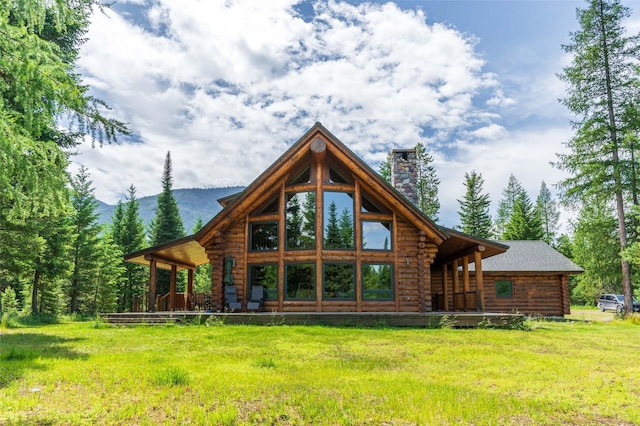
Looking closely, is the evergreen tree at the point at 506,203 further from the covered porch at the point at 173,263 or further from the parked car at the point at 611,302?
the covered porch at the point at 173,263

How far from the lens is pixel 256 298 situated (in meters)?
16.0

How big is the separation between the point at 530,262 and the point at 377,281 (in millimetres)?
12333

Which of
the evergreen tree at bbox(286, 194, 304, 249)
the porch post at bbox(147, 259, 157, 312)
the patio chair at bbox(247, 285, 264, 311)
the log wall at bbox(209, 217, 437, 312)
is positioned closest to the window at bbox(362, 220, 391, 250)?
the log wall at bbox(209, 217, 437, 312)

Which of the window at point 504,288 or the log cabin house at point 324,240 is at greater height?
the log cabin house at point 324,240

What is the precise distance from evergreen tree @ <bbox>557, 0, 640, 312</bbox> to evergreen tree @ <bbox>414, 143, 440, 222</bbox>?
2135 cm

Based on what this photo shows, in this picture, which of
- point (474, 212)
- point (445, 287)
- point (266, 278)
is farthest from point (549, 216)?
point (266, 278)

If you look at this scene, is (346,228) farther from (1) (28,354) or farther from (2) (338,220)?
(1) (28,354)

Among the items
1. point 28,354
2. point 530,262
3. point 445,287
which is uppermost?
point 530,262

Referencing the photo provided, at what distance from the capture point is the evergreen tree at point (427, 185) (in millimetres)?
46375

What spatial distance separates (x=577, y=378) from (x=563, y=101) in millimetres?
23082

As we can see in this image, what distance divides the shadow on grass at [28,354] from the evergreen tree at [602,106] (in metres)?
24.9

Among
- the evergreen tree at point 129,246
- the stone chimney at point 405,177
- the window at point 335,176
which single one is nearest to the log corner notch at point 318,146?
the window at point 335,176

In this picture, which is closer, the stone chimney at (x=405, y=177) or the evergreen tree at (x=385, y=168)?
the stone chimney at (x=405, y=177)

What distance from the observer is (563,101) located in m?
25.3
